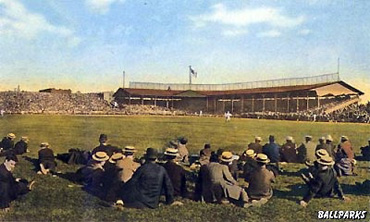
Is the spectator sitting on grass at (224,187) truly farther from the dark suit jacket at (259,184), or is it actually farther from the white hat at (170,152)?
the white hat at (170,152)

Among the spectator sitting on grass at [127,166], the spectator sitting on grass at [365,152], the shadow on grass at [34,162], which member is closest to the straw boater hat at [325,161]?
the spectator sitting on grass at [365,152]

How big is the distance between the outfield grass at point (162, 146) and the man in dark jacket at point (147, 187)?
12cm

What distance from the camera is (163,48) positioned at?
298 inches

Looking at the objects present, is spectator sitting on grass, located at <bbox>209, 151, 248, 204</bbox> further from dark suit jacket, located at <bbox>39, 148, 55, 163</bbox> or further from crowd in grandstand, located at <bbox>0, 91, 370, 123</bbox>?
dark suit jacket, located at <bbox>39, 148, 55, 163</bbox>

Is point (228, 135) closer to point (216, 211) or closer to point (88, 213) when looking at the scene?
A: point (216, 211)

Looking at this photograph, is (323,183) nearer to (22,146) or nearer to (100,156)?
(100,156)

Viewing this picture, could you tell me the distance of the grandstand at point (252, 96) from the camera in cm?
759

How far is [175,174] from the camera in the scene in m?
7.08

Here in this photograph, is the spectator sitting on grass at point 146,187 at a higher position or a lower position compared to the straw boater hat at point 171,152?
lower

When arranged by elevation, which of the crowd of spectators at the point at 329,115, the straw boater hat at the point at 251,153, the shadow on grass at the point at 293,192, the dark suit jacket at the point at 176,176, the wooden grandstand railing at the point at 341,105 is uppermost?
the wooden grandstand railing at the point at 341,105

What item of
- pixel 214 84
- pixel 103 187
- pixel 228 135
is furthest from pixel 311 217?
pixel 103 187

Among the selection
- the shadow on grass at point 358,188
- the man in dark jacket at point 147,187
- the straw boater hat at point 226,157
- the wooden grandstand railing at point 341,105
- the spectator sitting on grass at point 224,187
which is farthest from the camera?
the wooden grandstand railing at point 341,105

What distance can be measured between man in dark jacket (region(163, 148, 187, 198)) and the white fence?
1023 mm

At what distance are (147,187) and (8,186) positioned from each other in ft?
5.96
